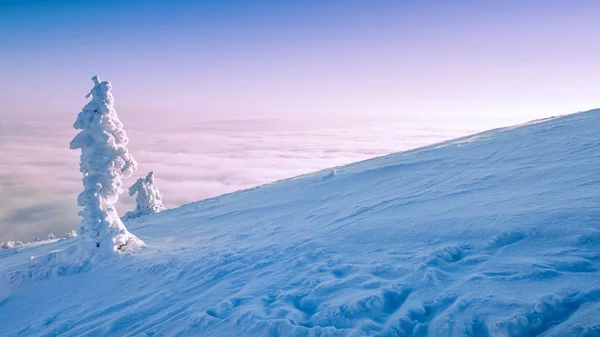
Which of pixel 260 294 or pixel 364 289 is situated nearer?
pixel 364 289

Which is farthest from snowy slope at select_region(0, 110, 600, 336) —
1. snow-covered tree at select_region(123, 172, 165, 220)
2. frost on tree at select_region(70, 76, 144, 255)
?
snow-covered tree at select_region(123, 172, 165, 220)

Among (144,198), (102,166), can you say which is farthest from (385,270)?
(144,198)

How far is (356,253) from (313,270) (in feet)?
4.75

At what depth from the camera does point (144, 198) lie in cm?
4219

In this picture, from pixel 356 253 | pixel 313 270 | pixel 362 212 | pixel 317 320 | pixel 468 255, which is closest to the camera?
pixel 317 320

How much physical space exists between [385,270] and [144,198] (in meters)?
39.3

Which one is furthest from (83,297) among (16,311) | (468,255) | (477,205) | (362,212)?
(477,205)

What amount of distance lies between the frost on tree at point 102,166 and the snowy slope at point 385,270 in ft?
5.54

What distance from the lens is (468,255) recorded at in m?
8.29

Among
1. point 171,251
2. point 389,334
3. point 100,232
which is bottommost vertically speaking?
point 389,334

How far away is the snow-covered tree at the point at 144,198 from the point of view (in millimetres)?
42156

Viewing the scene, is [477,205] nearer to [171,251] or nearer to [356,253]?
[356,253]

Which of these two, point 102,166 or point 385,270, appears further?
point 102,166

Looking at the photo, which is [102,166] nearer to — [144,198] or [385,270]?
[385,270]
